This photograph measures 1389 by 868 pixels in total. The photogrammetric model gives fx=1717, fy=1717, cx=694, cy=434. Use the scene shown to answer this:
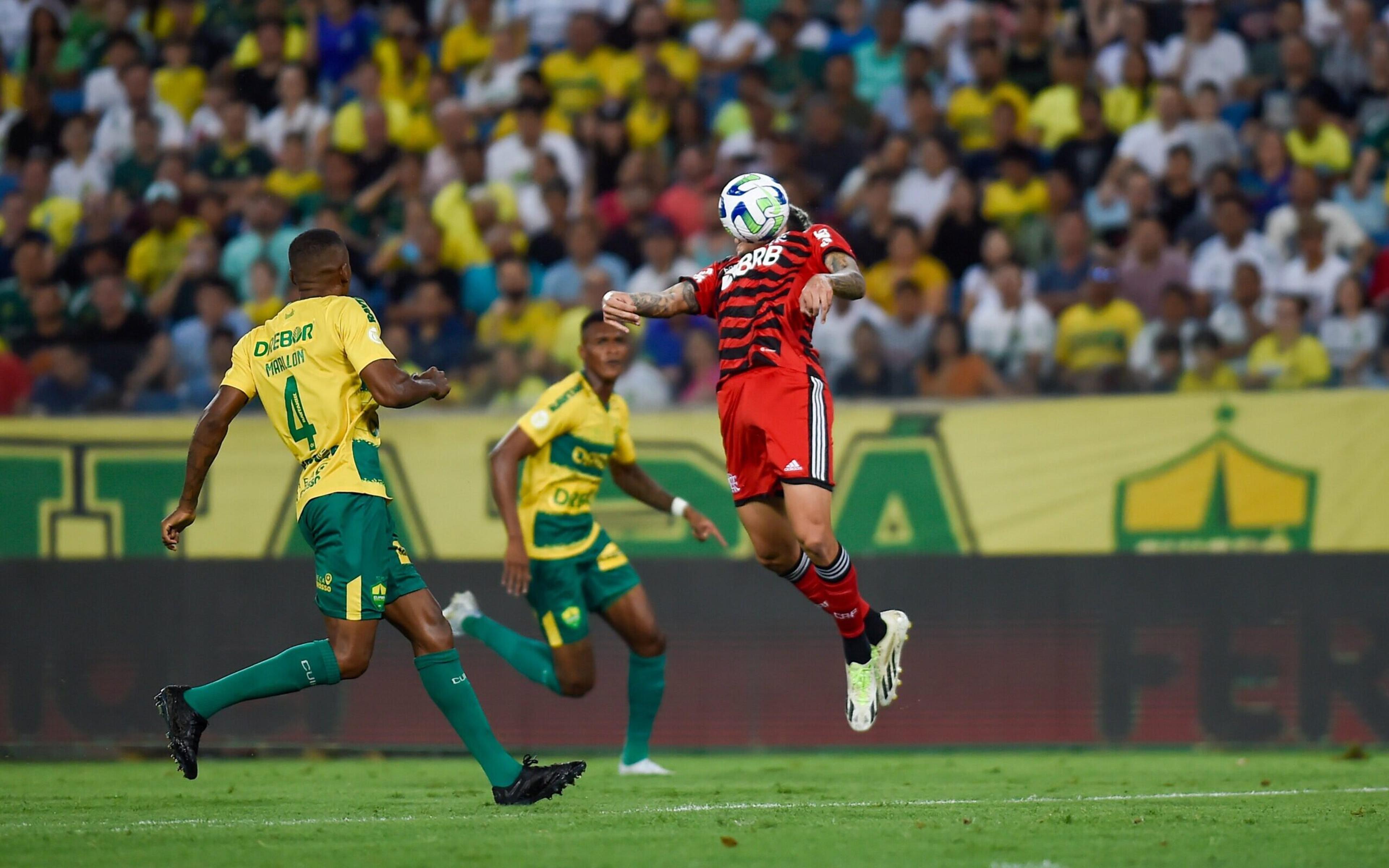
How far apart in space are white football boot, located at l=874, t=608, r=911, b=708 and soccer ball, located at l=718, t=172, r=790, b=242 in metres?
2.14

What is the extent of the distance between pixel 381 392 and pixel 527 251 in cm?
818

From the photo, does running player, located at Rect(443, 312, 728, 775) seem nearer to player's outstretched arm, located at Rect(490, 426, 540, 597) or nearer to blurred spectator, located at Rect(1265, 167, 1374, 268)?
player's outstretched arm, located at Rect(490, 426, 540, 597)

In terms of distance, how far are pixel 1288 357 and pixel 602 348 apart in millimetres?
5122

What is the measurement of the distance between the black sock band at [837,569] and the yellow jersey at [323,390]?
2304 millimetres

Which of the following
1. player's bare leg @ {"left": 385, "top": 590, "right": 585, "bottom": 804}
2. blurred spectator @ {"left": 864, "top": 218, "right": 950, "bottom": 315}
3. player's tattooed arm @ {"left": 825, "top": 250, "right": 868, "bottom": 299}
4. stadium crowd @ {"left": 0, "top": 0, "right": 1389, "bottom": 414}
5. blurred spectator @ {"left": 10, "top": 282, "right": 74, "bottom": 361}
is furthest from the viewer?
blurred spectator @ {"left": 864, "top": 218, "right": 950, "bottom": 315}

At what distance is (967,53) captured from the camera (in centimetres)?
1652

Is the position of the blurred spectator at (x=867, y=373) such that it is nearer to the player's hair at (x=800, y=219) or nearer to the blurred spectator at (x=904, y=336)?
the blurred spectator at (x=904, y=336)

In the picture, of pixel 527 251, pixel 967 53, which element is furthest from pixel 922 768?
pixel 967 53

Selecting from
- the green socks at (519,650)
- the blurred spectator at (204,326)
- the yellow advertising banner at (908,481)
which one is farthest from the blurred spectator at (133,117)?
the green socks at (519,650)

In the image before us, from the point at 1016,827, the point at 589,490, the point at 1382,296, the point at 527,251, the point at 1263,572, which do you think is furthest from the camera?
the point at 527,251

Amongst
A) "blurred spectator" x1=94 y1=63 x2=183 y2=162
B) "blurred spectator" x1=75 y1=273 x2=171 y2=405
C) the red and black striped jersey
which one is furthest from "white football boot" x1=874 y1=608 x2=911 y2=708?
"blurred spectator" x1=94 y1=63 x2=183 y2=162

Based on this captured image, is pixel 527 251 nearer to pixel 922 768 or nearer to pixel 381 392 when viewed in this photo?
→ pixel 922 768

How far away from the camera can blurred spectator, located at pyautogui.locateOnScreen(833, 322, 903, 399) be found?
12.6m

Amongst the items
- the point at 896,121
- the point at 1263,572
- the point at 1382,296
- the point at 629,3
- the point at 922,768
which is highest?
the point at 629,3
